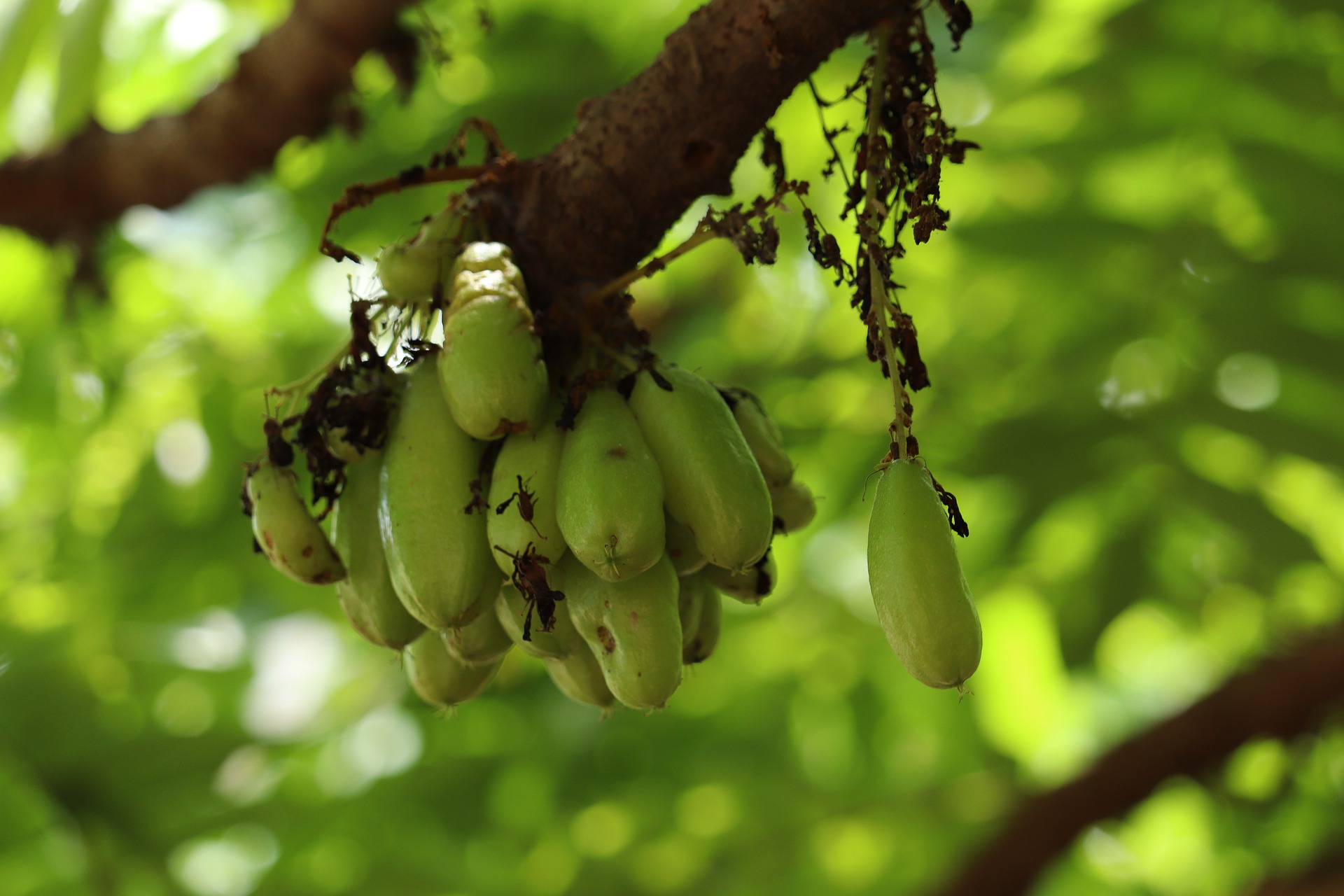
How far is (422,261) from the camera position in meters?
1.55

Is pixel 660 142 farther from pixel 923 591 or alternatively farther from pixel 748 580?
pixel 923 591

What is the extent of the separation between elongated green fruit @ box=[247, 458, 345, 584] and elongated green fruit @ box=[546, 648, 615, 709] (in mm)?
312

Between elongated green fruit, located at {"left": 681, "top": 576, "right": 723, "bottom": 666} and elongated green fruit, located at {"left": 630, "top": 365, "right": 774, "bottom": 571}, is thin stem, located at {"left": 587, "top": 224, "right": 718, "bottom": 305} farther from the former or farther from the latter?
elongated green fruit, located at {"left": 681, "top": 576, "right": 723, "bottom": 666}

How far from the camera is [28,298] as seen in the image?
3.58 meters

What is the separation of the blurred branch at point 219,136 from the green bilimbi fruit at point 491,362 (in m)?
1.34

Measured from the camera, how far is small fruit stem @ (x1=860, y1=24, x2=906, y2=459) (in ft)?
4.19

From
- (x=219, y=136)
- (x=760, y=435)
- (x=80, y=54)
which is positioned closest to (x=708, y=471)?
(x=760, y=435)

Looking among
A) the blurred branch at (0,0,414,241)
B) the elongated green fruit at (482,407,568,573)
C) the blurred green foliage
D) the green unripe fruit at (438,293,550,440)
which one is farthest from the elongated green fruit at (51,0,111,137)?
the elongated green fruit at (482,407,568,573)

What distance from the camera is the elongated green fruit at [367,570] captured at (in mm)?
1509

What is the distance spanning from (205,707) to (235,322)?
1133 millimetres

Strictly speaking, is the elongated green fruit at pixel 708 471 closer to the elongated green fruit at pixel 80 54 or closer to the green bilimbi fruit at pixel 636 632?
the green bilimbi fruit at pixel 636 632

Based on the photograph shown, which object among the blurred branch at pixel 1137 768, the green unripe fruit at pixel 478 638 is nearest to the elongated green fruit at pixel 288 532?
the green unripe fruit at pixel 478 638

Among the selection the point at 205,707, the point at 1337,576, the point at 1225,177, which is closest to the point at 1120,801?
the point at 1337,576

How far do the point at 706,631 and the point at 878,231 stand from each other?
600 mm
